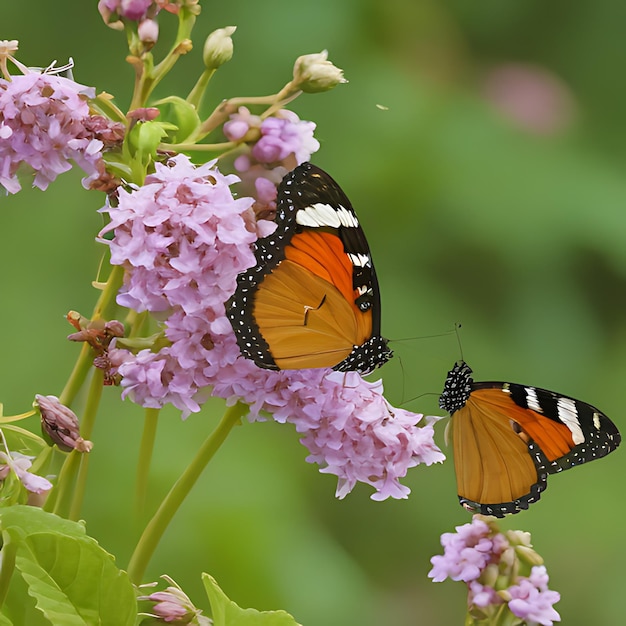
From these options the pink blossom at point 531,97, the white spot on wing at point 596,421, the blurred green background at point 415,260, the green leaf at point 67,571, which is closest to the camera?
the green leaf at point 67,571

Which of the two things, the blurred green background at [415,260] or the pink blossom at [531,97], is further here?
the pink blossom at [531,97]

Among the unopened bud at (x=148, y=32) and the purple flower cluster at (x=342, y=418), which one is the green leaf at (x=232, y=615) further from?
Answer: the unopened bud at (x=148, y=32)

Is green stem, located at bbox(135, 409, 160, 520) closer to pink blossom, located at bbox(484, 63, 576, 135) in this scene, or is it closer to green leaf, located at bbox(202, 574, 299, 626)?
green leaf, located at bbox(202, 574, 299, 626)

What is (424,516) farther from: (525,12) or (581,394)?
(525,12)

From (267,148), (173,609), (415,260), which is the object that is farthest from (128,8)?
(415,260)

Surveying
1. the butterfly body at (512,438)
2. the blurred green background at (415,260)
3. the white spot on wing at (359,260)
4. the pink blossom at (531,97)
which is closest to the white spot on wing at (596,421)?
the butterfly body at (512,438)

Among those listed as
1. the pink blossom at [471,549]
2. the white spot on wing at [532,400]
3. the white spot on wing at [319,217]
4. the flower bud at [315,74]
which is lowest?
the pink blossom at [471,549]

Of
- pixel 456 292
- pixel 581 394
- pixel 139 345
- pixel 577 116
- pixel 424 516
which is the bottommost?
pixel 424 516

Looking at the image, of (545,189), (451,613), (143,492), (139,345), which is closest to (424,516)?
(451,613)
